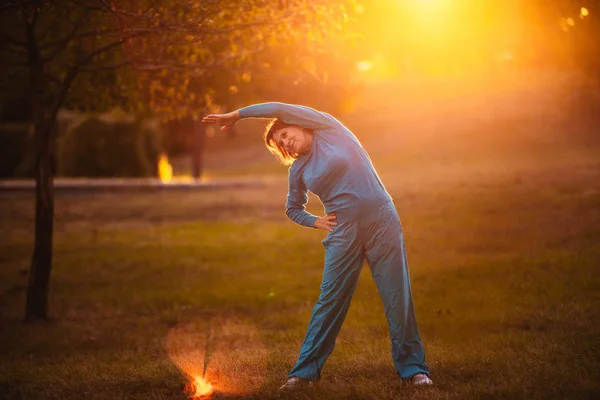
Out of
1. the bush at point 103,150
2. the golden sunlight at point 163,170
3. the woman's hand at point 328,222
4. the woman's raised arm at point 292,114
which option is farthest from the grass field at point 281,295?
the golden sunlight at point 163,170

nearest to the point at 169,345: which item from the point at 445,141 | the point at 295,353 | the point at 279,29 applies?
the point at 295,353

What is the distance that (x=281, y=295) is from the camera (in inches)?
469

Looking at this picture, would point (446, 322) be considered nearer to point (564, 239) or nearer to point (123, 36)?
point (564, 239)

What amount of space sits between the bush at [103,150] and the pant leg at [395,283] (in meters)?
27.2

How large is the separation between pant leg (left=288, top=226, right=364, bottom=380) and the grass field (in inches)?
9.2

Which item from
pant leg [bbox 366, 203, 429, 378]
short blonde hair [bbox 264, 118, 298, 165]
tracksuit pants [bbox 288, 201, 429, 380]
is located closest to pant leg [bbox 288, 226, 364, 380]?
tracksuit pants [bbox 288, 201, 429, 380]

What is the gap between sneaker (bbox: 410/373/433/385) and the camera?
19.2ft

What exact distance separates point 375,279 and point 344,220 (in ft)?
1.64

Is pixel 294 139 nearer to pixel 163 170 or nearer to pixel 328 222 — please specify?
pixel 328 222

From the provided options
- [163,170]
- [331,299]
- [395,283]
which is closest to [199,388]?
[331,299]

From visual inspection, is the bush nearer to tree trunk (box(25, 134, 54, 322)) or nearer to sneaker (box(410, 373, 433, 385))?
tree trunk (box(25, 134, 54, 322))

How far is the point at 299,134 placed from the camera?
5898 millimetres

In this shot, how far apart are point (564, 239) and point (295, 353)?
642cm

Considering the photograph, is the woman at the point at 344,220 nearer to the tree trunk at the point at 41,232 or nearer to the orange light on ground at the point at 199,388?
the orange light on ground at the point at 199,388
